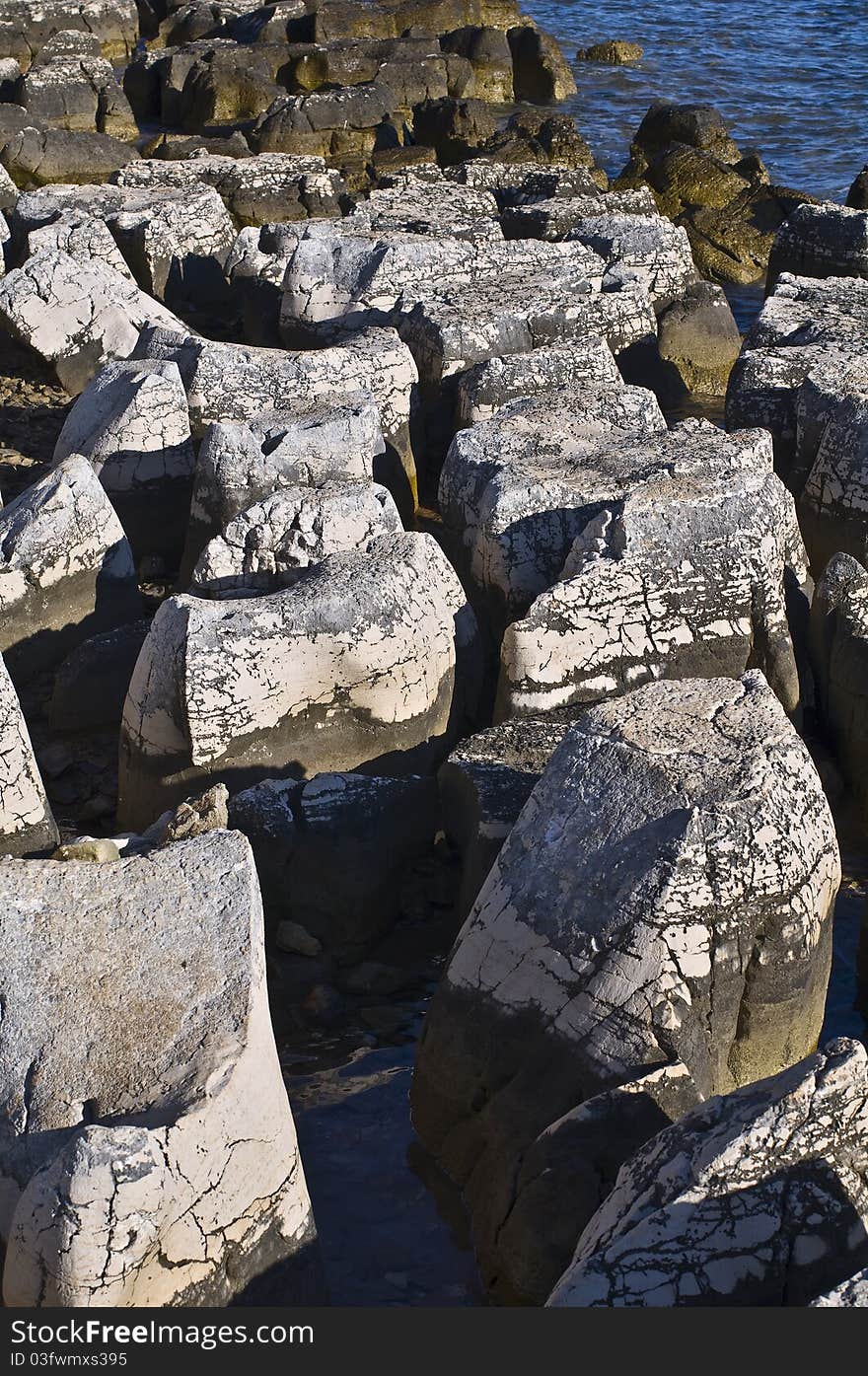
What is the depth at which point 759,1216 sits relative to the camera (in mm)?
2977

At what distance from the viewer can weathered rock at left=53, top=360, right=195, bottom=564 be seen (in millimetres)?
6492

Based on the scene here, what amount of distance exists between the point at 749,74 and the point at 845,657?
14.6 m

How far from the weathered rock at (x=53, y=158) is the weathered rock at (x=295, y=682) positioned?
8.26 meters

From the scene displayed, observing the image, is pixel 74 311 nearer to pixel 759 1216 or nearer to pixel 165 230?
pixel 165 230

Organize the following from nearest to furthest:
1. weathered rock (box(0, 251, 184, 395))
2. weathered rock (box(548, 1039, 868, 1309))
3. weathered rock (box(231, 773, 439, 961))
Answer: weathered rock (box(548, 1039, 868, 1309))
weathered rock (box(231, 773, 439, 961))
weathered rock (box(0, 251, 184, 395))

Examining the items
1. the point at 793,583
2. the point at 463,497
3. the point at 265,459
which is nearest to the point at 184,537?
the point at 265,459

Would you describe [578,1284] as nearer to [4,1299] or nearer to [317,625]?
[4,1299]

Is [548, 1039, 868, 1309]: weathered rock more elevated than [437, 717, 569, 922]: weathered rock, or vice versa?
[548, 1039, 868, 1309]: weathered rock

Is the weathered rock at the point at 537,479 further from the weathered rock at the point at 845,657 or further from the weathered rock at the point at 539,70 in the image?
the weathered rock at the point at 539,70

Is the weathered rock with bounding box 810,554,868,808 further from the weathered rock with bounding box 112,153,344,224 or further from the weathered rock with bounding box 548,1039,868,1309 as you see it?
the weathered rock with bounding box 112,153,344,224

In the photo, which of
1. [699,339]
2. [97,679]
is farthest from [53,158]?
[97,679]

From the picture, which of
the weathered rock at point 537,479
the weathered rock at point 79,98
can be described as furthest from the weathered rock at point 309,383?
the weathered rock at point 79,98

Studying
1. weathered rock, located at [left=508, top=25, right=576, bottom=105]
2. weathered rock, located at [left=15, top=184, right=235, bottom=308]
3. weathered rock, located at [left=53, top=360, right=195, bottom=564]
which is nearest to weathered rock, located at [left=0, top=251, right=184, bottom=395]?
weathered rock, located at [left=53, top=360, right=195, bottom=564]

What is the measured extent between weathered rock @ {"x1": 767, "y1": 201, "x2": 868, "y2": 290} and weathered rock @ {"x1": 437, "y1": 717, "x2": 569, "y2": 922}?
5.27m
